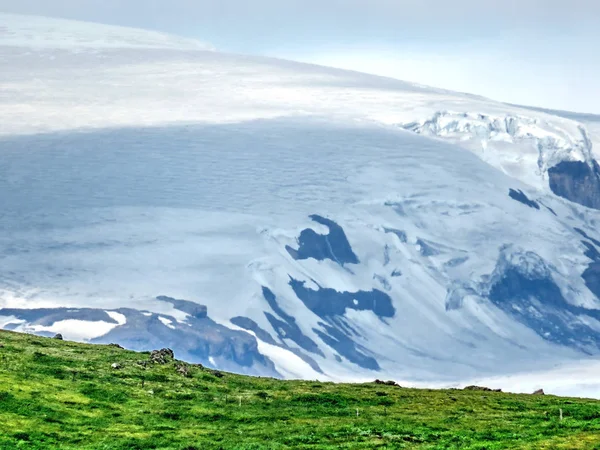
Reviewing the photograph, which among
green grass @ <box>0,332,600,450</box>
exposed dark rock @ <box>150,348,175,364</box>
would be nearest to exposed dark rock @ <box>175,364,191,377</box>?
green grass @ <box>0,332,600,450</box>

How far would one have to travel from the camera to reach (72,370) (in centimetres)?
8656

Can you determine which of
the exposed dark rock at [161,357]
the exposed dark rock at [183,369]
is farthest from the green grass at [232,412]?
the exposed dark rock at [161,357]

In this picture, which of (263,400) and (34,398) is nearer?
(34,398)

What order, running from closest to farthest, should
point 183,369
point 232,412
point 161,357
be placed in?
point 232,412, point 183,369, point 161,357

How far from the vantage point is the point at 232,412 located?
81.5 m

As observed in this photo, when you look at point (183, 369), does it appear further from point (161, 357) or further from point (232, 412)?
point (232, 412)

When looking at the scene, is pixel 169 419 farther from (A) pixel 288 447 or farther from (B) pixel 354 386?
(B) pixel 354 386

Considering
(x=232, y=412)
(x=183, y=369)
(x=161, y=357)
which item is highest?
(x=232, y=412)

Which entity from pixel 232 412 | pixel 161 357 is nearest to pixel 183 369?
pixel 161 357

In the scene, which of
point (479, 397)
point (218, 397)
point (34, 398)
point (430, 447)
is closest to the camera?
point (430, 447)

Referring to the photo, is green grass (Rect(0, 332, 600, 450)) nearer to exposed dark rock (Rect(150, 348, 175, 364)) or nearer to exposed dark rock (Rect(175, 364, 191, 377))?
exposed dark rock (Rect(175, 364, 191, 377))

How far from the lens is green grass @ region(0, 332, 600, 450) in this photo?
235 ft

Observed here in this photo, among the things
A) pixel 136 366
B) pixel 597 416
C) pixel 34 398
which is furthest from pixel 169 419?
pixel 597 416

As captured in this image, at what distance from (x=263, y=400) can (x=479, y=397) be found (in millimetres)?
11944
